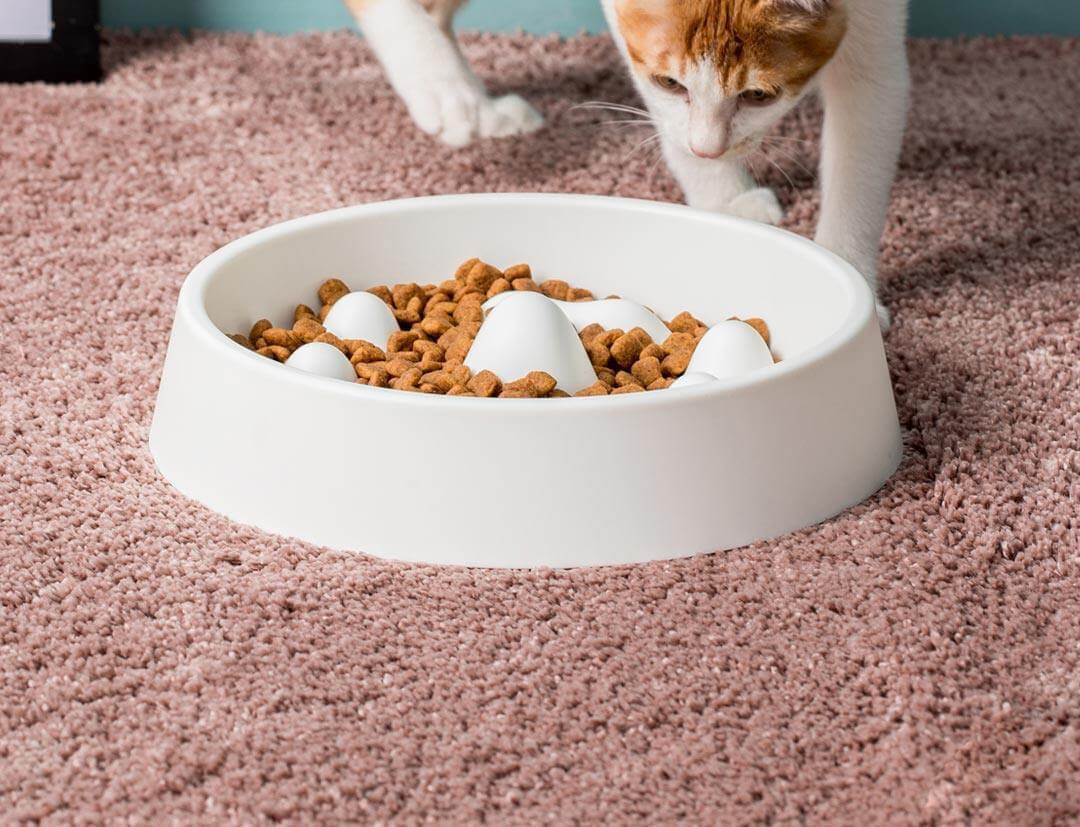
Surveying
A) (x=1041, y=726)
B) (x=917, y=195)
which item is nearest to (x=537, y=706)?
(x=1041, y=726)

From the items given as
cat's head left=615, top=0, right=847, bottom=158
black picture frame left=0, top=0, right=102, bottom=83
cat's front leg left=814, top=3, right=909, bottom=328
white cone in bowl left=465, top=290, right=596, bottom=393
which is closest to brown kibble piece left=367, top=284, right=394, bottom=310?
white cone in bowl left=465, top=290, right=596, bottom=393

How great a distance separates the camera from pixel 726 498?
98 cm

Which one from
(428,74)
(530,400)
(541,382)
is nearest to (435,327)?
(541,382)

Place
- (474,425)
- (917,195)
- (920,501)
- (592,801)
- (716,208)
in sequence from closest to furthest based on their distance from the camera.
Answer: (592,801) → (474,425) → (920,501) → (716,208) → (917,195)

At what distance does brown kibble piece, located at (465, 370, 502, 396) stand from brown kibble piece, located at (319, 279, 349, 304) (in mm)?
295

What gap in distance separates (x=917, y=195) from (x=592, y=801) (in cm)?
117

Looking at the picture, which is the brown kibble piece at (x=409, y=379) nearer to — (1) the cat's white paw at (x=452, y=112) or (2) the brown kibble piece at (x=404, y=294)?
(2) the brown kibble piece at (x=404, y=294)

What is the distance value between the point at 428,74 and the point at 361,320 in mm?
467

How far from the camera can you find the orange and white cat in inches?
52.0

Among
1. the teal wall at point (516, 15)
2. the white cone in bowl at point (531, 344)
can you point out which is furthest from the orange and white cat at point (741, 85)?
the teal wall at point (516, 15)

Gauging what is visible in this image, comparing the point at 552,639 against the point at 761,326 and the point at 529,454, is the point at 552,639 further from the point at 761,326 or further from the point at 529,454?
the point at 761,326

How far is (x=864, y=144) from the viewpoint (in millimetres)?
1451

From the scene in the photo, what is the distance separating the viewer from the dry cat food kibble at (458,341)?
1.09 meters

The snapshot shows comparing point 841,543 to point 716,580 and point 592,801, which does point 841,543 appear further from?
point 592,801
